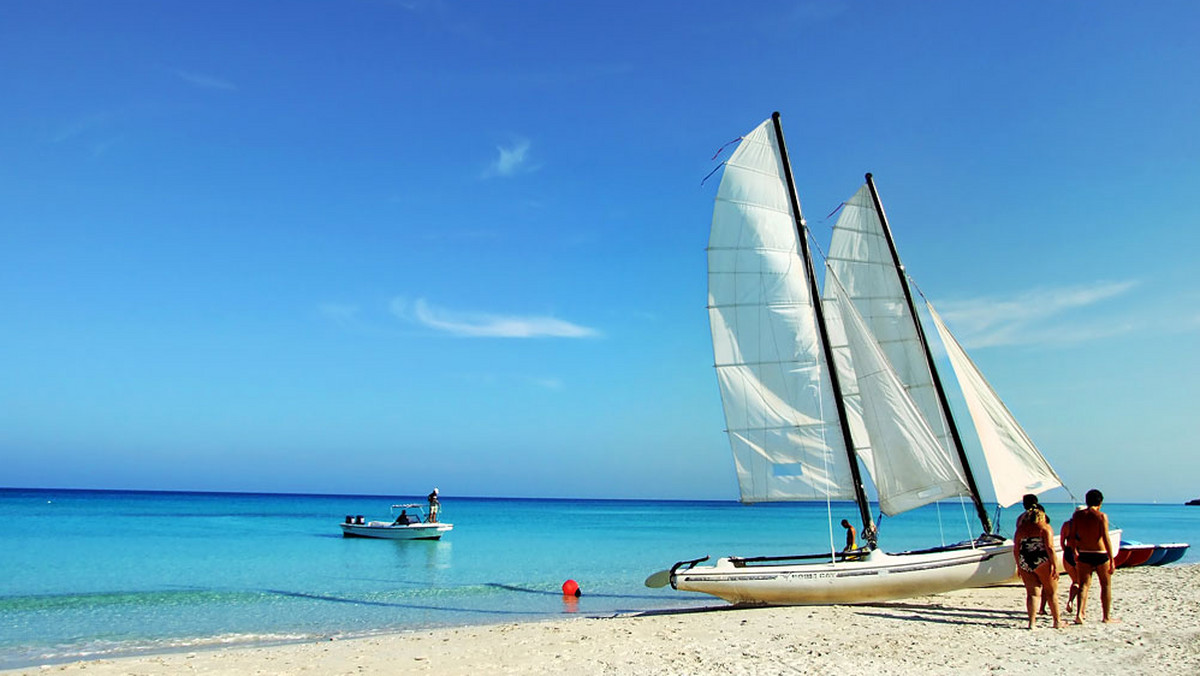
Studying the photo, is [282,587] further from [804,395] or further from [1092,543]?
[1092,543]

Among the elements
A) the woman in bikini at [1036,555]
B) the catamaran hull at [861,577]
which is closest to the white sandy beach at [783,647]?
the catamaran hull at [861,577]

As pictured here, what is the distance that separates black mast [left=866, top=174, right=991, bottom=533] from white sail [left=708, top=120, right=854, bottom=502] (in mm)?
3018

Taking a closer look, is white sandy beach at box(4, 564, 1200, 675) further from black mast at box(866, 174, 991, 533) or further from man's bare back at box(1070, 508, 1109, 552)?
black mast at box(866, 174, 991, 533)

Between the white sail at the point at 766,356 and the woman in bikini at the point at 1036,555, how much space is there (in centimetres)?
489

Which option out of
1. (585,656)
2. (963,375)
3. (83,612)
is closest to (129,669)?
(585,656)

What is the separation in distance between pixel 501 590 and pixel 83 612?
1028cm

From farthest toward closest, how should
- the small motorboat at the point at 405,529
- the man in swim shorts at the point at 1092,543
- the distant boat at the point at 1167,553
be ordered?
the small motorboat at the point at 405,529 < the distant boat at the point at 1167,553 < the man in swim shorts at the point at 1092,543

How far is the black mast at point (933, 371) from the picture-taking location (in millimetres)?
16486

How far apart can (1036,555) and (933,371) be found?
7.83 m

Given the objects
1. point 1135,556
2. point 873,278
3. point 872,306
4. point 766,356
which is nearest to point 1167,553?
point 1135,556

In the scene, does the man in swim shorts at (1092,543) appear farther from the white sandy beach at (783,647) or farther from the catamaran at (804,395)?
the catamaran at (804,395)

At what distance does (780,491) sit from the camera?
52.5 ft

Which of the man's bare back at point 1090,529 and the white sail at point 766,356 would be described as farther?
the white sail at point 766,356

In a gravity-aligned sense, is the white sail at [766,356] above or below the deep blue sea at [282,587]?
above
